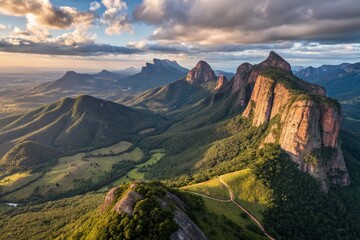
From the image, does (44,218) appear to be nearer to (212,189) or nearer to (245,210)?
(212,189)

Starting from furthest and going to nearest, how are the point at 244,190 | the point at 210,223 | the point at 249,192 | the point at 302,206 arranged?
the point at 244,190, the point at 249,192, the point at 302,206, the point at 210,223

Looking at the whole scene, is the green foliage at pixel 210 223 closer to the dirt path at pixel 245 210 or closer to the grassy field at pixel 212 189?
the dirt path at pixel 245 210

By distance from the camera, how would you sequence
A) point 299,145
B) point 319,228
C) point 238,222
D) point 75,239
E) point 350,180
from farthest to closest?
point 350,180 → point 299,145 → point 319,228 → point 238,222 → point 75,239

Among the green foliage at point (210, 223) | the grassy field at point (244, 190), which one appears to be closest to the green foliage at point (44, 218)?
the green foliage at point (210, 223)

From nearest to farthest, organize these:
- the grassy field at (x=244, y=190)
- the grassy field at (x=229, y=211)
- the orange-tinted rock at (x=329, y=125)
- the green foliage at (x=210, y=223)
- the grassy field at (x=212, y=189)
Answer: the green foliage at (x=210, y=223), the grassy field at (x=229, y=211), the grassy field at (x=244, y=190), the grassy field at (x=212, y=189), the orange-tinted rock at (x=329, y=125)

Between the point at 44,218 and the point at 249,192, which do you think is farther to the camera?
the point at 44,218

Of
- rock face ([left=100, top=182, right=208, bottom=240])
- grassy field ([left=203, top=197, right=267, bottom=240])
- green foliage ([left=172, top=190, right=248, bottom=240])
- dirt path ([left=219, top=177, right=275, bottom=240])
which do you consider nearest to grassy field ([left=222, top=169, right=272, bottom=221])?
dirt path ([left=219, top=177, right=275, bottom=240])

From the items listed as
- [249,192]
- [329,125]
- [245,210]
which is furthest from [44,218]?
[329,125]

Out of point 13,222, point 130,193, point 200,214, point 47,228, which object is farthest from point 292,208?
point 13,222

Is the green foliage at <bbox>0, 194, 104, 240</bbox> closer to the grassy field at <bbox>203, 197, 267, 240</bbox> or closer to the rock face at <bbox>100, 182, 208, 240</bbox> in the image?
the grassy field at <bbox>203, 197, 267, 240</bbox>

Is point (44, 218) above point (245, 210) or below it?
below

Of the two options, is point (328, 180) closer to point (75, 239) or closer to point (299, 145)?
point (299, 145)
